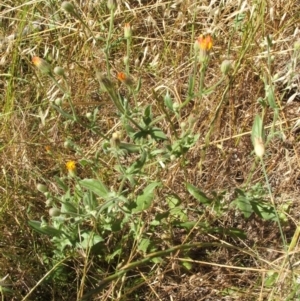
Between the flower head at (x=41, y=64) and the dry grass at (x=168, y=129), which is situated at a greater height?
the flower head at (x=41, y=64)

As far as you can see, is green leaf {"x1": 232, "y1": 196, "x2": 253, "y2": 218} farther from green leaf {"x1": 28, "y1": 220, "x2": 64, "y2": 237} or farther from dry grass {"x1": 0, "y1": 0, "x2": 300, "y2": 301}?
green leaf {"x1": 28, "y1": 220, "x2": 64, "y2": 237}

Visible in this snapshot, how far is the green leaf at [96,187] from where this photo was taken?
1372 millimetres

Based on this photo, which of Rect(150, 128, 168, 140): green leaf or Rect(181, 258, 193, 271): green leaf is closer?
Rect(150, 128, 168, 140): green leaf

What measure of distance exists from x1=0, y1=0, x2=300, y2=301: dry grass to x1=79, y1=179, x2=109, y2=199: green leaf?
0.12 metres

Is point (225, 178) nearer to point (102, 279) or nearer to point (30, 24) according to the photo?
point (102, 279)

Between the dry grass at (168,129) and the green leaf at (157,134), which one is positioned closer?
the green leaf at (157,134)

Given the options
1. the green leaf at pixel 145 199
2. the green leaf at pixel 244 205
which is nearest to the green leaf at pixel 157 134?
the green leaf at pixel 145 199

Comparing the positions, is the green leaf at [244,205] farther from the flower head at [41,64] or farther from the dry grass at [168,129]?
the flower head at [41,64]

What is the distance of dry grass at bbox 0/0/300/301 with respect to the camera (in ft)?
4.83

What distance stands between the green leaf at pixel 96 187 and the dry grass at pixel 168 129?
0.12 m

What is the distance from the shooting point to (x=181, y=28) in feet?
6.43

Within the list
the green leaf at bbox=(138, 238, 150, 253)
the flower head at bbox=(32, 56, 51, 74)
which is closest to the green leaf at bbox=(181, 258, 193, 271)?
the green leaf at bbox=(138, 238, 150, 253)

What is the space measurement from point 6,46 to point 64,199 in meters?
0.73

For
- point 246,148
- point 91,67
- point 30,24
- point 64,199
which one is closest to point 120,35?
point 91,67
